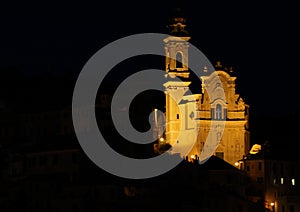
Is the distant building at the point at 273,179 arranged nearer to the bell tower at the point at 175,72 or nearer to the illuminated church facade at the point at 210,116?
the illuminated church facade at the point at 210,116

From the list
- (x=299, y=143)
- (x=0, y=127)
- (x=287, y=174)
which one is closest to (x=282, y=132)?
(x=299, y=143)

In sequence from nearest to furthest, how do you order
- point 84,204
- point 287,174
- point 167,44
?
point 84,204 < point 287,174 < point 167,44

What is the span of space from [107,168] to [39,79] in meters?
30.2

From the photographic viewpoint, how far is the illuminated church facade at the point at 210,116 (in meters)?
132

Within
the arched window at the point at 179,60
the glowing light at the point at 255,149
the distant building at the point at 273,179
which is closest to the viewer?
the distant building at the point at 273,179

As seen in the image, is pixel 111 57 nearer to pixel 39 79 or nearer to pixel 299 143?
pixel 39 79

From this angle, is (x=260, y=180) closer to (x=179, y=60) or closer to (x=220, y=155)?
(x=220, y=155)

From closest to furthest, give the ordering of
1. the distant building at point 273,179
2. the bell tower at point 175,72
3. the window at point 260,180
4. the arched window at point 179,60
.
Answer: the distant building at point 273,179
the window at point 260,180
the bell tower at point 175,72
the arched window at point 179,60

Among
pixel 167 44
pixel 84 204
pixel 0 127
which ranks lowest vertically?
pixel 84 204

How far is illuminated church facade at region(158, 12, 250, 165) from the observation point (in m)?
132

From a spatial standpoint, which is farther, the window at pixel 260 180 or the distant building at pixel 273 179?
the window at pixel 260 180

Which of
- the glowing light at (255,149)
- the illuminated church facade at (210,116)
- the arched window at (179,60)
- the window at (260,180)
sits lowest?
the window at (260,180)

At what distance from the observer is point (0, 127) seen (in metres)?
132

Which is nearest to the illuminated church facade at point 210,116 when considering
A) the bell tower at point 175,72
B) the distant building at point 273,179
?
the bell tower at point 175,72
